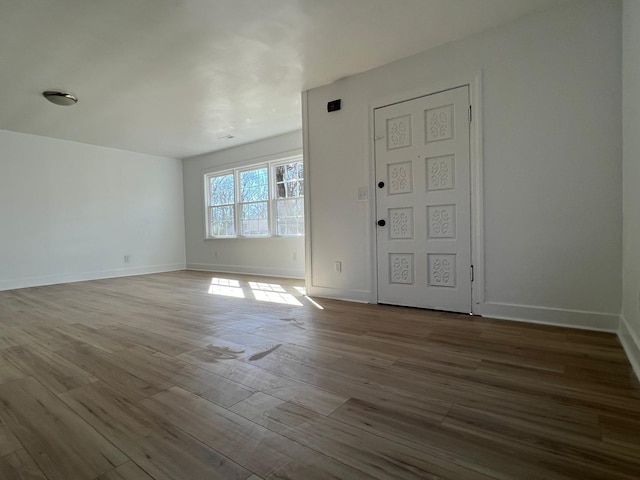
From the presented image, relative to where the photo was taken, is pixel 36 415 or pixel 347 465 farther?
pixel 36 415

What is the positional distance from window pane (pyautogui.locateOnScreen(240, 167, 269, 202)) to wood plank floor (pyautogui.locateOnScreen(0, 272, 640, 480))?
3569mm

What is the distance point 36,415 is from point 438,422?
1702mm

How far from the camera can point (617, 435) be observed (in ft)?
3.84

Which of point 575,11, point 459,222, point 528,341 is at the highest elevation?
point 575,11

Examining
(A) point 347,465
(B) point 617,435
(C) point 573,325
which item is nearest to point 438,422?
(A) point 347,465

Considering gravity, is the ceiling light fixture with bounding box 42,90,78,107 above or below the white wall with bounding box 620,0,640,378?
above

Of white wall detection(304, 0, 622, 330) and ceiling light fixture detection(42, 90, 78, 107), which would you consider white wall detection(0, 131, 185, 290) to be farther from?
white wall detection(304, 0, 622, 330)

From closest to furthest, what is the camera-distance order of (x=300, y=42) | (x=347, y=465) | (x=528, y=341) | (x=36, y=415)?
(x=347, y=465)
(x=36, y=415)
(x=528, y=341)
(x=300, y=42)

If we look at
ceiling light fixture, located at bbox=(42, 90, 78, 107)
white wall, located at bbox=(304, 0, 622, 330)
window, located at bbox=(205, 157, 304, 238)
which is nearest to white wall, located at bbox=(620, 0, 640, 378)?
white wall, located at bbox=(304, 0, 622, 330)

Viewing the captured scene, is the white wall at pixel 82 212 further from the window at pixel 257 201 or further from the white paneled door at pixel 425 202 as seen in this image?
the white paneled door at pixel 425 202

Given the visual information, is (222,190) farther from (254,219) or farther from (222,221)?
(254,219)

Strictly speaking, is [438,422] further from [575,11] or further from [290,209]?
[290,209]

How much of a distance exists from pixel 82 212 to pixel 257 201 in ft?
10.2

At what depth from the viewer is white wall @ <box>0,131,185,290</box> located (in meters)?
5.02
